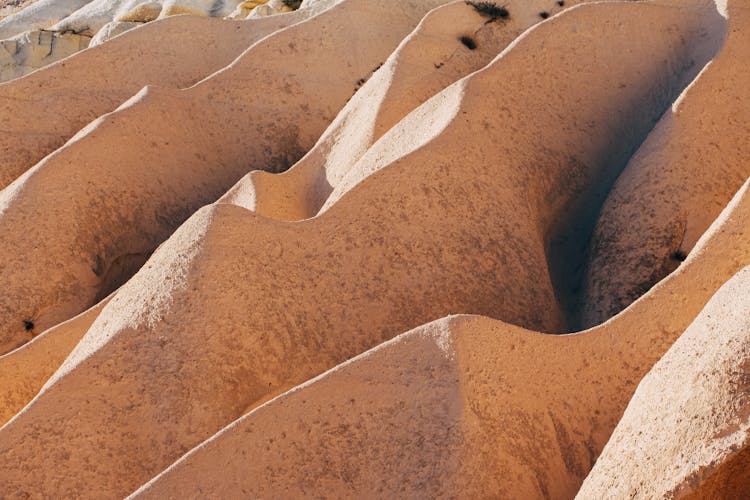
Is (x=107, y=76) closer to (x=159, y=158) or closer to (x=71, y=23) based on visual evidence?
(x=159, y=158)

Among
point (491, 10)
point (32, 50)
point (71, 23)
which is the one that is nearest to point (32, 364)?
point (491, 10)

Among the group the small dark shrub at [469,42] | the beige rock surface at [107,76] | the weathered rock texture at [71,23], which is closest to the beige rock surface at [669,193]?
the small dark shrub at [469,42]

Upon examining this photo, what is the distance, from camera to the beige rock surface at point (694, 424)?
11.6 feet

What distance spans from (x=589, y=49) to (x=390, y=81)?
163 centimetres

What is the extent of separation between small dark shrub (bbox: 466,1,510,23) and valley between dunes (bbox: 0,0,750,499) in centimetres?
2

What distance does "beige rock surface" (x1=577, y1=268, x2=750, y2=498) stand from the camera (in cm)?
355

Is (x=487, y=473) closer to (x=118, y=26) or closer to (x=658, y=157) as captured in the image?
(x=658, y=157)

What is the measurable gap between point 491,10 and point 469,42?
0.58 m

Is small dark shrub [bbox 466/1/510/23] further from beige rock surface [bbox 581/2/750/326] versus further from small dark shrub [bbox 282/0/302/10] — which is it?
small dark shrub [bbox 282/0/302/10]

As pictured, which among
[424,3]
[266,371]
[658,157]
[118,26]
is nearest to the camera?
[266,371]

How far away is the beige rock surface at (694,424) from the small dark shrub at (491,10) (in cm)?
605

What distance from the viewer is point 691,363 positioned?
3.98m

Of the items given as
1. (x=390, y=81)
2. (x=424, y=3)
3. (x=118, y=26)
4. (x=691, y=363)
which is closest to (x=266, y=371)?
(x=691, y=363)

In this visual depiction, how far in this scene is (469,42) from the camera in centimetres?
949
